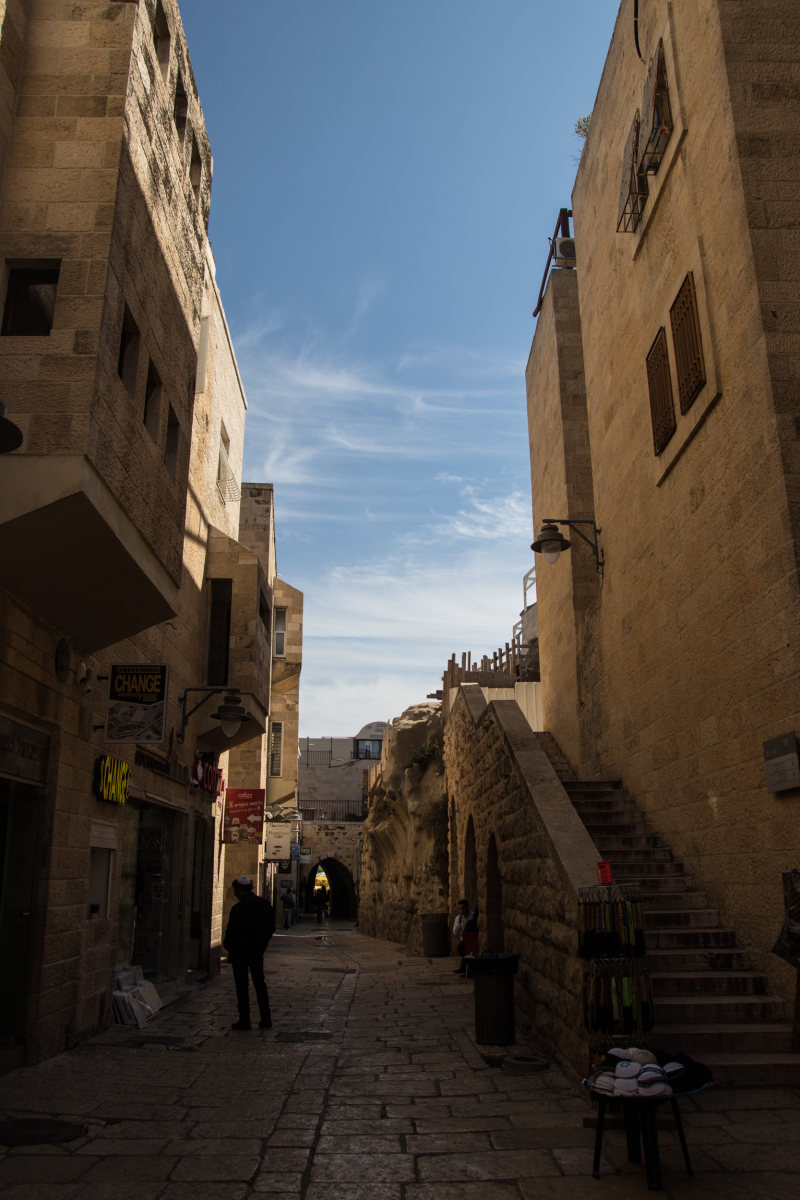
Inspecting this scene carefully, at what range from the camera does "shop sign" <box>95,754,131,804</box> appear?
25.9 feet

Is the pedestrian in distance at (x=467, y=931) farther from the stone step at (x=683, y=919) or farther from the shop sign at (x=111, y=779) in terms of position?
the shop sign at (x=111, y=779)

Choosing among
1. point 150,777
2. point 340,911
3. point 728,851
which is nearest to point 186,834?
point 150,777

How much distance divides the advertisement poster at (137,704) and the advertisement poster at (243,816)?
8122 mm

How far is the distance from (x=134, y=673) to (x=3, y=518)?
2.62 metres

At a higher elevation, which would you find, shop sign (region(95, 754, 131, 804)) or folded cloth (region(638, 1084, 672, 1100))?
shop sign (region(95, 754, 131, 804))

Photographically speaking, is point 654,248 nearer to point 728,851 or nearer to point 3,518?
point 728,851

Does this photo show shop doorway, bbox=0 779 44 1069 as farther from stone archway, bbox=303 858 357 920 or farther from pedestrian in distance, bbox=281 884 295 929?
stone archway, bbox=303 858 357 920

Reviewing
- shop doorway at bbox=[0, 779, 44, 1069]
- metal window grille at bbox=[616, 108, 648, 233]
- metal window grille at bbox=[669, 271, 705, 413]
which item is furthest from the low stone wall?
metal window grille at bbox=[616, 108, 648, 233]

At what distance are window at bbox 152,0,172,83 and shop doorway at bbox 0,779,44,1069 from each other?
6.52 meters

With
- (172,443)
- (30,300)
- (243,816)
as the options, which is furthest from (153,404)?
(243,816)

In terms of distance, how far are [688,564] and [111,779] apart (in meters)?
5.75

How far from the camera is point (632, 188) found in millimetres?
9656

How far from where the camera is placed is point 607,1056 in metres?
4.26

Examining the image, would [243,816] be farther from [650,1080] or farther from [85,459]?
[650,1080]
